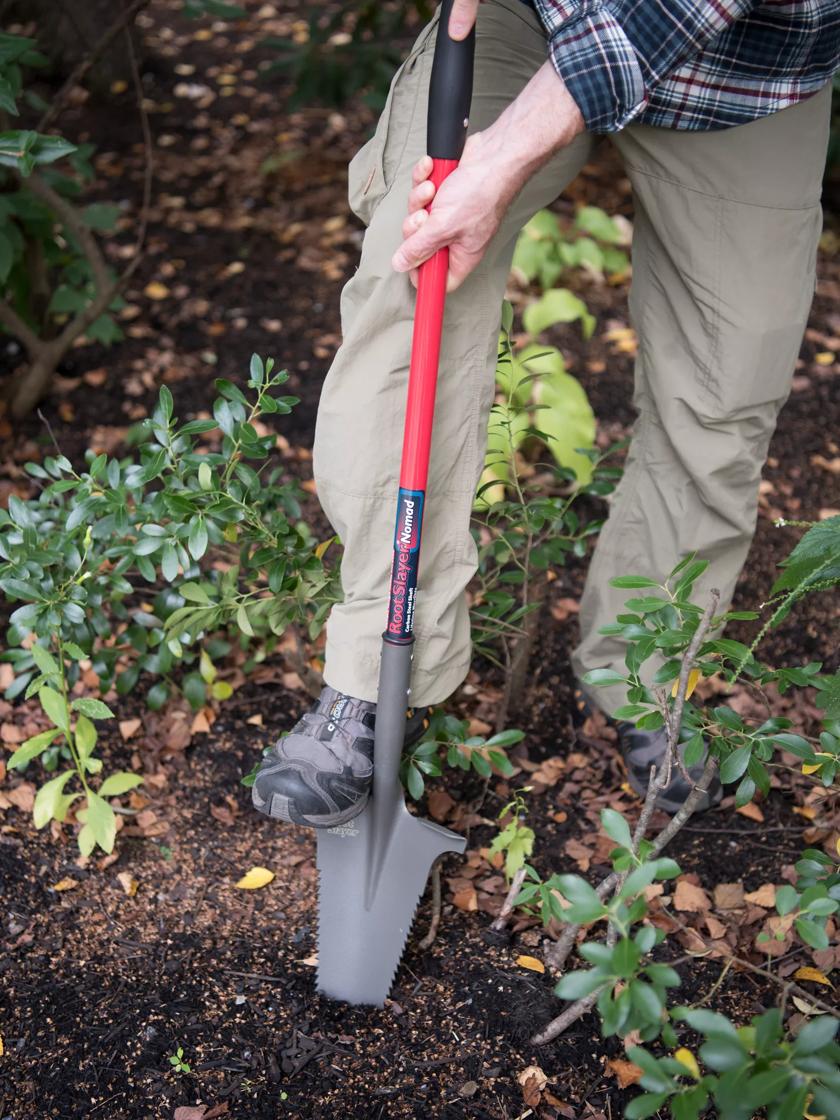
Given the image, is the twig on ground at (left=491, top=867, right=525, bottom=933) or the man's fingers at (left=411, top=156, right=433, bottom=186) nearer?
the man's fingers at (left=411, top=156, right=433, bottom=186)

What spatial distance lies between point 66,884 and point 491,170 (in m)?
1.46

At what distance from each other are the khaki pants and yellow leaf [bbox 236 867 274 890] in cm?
52

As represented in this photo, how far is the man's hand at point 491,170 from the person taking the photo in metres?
1.56

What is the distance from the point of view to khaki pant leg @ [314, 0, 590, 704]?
1716 mm

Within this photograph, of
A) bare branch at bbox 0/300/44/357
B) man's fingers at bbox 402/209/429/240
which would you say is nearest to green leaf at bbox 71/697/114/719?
man's fingers at bbox 402/209/429/240

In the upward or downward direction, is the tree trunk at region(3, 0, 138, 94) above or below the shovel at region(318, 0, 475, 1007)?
above

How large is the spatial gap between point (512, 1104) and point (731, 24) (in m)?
1.63

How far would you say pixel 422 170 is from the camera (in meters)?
1.60

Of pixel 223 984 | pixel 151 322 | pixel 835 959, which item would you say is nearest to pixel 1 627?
pixel 223 984

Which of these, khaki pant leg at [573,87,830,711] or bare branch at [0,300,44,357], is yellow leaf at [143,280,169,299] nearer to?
bare branch at [0,300,44,357]

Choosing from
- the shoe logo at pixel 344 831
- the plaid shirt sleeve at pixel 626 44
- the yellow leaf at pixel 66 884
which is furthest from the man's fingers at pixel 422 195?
the yellow leaf at pixel 66 884

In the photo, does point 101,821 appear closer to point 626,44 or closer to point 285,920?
point 285,920

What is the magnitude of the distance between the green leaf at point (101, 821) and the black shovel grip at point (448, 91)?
127cm

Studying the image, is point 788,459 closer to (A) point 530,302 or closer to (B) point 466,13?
(A) point 530,302
